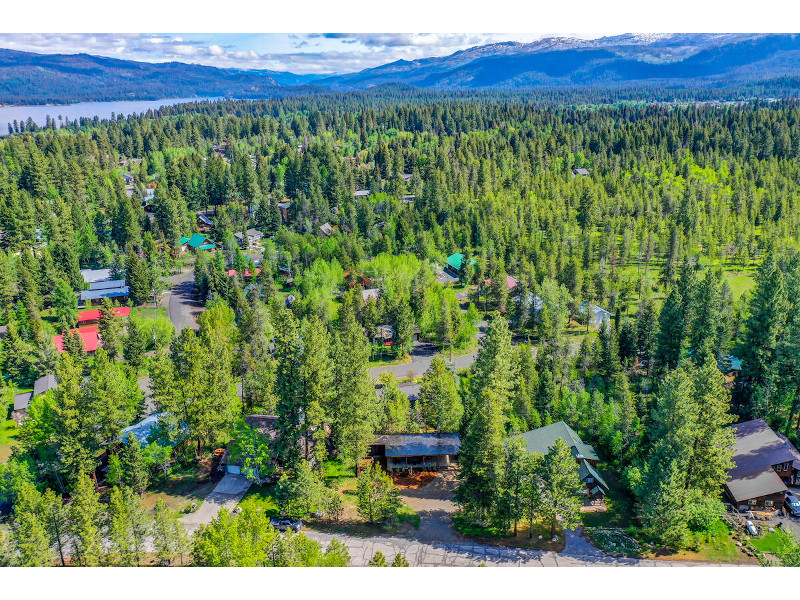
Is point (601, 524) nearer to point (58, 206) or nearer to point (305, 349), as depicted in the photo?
point (305, 349)

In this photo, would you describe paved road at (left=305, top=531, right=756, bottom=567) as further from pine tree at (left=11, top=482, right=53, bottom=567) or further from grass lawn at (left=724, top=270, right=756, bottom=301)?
grass lawn at (left=724, top=270, right=756, bottom=301)

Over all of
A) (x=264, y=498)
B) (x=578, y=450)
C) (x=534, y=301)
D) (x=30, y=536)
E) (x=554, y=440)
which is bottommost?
(x=264, y=498)

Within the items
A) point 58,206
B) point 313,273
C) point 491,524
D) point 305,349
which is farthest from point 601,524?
point 58,206

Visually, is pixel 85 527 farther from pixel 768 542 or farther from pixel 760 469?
pixel 760 469

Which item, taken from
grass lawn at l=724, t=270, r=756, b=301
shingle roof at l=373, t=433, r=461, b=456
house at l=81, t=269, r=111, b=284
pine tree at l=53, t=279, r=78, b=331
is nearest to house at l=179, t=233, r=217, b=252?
house at l=81, t=269, r=111, b=284

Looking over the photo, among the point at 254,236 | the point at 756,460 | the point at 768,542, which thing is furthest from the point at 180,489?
the point at 254,236

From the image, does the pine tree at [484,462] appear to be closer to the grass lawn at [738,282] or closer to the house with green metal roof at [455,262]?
the house with green metal roof at [455,262]
